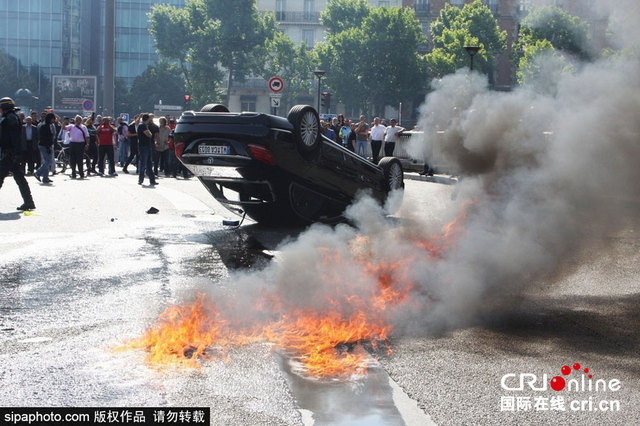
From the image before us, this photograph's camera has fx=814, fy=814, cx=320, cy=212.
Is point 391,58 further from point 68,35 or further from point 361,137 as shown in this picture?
point 361,137

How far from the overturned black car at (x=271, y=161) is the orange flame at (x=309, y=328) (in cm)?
332

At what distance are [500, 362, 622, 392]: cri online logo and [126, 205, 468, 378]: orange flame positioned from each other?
81 cm

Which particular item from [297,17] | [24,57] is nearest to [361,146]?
[297,17]

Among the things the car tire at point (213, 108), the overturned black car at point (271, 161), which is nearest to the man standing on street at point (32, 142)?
the car tire at point (213, 108)

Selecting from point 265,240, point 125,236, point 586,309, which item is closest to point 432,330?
point 586,309

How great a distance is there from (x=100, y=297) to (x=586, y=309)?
151 inches

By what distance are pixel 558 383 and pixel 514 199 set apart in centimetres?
286

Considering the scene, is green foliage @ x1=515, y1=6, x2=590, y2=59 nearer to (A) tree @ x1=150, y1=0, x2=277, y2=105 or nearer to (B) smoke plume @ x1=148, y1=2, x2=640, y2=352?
(B) smoke plume @ x1=148, y1=2, x2=640, y2=352

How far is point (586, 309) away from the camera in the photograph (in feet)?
20.8

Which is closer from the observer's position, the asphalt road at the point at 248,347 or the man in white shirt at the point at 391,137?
the asphalt road at the point at 248,347

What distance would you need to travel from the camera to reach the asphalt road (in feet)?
13.0

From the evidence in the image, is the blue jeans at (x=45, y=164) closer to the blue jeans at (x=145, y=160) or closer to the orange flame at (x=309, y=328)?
the blue jeans at (x=145, y=160)

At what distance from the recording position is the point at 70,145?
2283cm

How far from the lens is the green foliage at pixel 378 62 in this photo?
73.2 m
